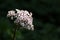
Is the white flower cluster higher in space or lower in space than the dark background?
higher

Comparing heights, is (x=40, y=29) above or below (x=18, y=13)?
below

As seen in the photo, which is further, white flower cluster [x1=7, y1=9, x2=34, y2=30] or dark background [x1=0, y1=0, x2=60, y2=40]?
dark background [x1=0, y1=0, x2=60, y2=40]

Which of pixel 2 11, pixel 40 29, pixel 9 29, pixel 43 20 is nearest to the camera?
Result: pixel 9 29

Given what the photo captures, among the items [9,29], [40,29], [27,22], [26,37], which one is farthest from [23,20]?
[40,29]

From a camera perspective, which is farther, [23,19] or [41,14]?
[41,14]

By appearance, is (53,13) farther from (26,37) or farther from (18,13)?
(18,13)

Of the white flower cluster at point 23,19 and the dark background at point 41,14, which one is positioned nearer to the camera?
the white flower cluster at point 23,19

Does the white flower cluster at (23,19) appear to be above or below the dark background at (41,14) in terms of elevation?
above

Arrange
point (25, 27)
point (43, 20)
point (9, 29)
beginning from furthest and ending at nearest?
point (43, 20) < point (9, 29) < point (25, 27)

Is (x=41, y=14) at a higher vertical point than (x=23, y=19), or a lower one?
Answer: lower

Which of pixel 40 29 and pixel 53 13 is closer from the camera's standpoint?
pixel 40 29
